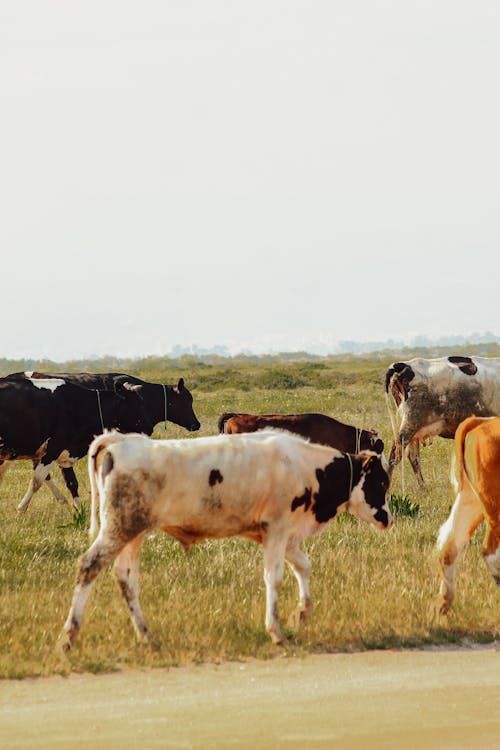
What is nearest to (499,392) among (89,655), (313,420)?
(313,420)

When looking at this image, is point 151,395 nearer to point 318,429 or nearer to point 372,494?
point 318,429

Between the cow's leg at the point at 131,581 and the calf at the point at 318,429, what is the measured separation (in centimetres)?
557

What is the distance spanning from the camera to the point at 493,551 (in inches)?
354

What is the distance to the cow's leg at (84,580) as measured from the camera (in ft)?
26.2

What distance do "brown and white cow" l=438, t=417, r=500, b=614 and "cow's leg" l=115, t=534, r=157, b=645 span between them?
8.45 feet

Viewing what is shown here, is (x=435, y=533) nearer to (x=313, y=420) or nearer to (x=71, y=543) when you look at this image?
(x=313, y=420)

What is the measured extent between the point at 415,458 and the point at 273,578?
951cm

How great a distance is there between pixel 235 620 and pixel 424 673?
1740 millimetres

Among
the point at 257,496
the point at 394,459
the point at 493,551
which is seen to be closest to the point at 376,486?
the point at 493,551

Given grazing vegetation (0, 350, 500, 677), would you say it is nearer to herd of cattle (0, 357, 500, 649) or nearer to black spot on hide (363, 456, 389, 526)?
herd of cattle (0, 357, 500, 649)

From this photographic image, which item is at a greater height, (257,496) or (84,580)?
(257,496)

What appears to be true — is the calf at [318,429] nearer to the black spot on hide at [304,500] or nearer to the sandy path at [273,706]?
the black spot on hide at [304,500]

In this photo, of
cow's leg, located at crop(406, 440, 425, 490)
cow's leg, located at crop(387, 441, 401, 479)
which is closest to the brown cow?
cow's leg, located at crop(406, 440, 425, 490)

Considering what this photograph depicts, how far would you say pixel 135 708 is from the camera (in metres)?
6.82
